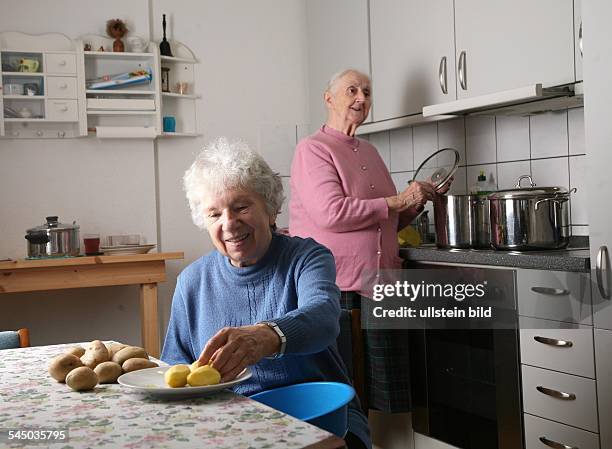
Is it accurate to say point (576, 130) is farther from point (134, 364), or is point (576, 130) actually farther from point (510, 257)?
point (134, 364)

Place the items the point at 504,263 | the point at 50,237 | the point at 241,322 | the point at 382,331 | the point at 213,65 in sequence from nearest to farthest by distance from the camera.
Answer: the point at 241,322 → the point at 504,263 → the point at 382,331 → the point at 50,237 → the point at 213,65

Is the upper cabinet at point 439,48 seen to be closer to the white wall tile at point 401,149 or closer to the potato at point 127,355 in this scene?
the white wall tile at point 401,149

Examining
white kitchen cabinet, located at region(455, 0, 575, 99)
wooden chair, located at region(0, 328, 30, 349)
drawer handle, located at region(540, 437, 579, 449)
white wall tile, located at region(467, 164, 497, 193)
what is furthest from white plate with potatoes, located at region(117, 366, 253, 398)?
white wall tile, located at region(467, 164, 497, 193)

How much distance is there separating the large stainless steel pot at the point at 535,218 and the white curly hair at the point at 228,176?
1074 mm

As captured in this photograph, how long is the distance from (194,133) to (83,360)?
257 centimetres

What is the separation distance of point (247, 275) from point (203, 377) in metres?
0.47

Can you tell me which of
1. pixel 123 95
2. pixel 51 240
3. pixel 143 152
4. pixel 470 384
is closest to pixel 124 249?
pixel 51 240

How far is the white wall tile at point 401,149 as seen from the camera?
145 inches

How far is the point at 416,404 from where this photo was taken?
2990mm

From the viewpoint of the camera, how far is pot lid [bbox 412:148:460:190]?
9.51 ft

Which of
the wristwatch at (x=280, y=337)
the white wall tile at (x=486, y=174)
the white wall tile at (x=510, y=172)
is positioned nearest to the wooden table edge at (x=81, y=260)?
the white wall tile at (x=486, y=174)

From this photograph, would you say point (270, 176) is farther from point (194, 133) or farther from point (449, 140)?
point (194, 133)

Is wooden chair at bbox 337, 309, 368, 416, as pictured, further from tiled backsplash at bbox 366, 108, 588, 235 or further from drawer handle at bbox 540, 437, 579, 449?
tiled backsplash at bbox 366, 108, 588, 235

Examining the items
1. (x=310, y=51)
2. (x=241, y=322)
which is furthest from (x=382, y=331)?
(x=310, y=51)
